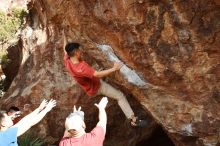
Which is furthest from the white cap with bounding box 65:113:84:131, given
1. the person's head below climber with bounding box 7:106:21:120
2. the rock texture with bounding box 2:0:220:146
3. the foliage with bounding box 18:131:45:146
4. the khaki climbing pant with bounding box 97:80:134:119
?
the foliage with bounding box 18:131:45:146

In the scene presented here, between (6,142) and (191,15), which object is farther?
(191,15)

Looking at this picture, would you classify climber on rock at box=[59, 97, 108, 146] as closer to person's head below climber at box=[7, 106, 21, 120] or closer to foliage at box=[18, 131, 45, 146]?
person's head below climber at box=[7, 106, 21, 120]

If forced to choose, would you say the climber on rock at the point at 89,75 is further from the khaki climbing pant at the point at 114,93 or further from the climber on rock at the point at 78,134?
the climber on rock at the point at 78,134

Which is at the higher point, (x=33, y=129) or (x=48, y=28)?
(x=48, y=28)

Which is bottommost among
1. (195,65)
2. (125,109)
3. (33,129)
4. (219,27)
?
(33,129)

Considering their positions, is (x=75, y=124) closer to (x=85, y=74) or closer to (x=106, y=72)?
(x=106, y=72)

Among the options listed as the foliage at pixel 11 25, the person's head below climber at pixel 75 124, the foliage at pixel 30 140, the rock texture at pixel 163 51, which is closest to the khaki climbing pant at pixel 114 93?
the rock texture at pixel 163 51

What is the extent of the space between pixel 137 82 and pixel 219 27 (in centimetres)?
187

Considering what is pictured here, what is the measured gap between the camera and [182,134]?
820cm

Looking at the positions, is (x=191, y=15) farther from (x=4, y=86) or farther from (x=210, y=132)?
(x=4, y=86)

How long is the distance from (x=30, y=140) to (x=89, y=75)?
415 centimetres

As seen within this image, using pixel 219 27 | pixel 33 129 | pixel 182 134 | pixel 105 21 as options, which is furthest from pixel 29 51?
pixel 219 27

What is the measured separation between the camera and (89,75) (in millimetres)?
7582

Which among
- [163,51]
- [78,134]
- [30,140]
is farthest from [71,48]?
[30,140]
